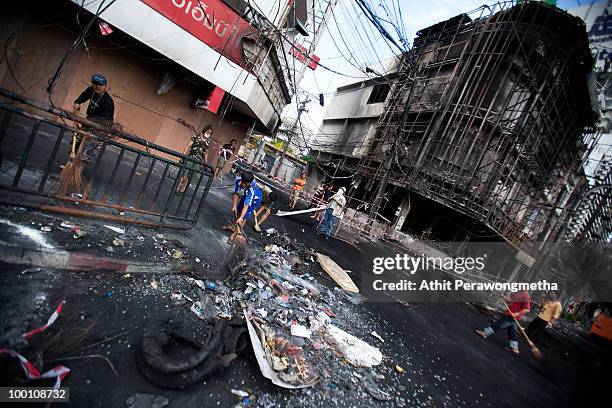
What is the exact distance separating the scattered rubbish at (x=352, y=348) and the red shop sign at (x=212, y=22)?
344 inches

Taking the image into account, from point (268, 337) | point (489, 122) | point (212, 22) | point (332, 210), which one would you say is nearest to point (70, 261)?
point (268, 337)

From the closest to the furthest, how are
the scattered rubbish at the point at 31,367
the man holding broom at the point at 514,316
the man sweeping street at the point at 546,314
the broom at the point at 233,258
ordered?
1. the scattered rubbish at the point at 31,367
2. the broom at the point at 233,258
3. the man holding broom at the point at 514,316
4. the man sweeping street at the point at 546,314

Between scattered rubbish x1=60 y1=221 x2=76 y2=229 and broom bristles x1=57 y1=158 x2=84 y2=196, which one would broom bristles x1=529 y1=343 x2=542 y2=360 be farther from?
broom bristles x1=57 y1=158 x2=84 y2=196

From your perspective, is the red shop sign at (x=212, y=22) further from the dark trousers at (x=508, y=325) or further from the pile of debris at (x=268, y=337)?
the dark trousers at (x=508, y=325)

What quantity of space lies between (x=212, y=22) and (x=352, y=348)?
987cm

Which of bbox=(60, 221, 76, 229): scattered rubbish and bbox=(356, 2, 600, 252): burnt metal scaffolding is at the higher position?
bbox=(356, 2, 600, 252): burnt metal scaffolding

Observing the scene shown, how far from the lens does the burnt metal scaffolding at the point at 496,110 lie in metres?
14.3

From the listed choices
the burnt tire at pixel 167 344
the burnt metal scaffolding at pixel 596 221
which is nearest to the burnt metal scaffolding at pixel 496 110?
the burnt metal scaffolding at pixel 596 221

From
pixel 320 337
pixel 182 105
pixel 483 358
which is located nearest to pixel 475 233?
pixel 483 358

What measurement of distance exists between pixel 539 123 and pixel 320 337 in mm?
18722

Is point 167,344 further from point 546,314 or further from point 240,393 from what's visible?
point 546,314

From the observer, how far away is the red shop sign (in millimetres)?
8023

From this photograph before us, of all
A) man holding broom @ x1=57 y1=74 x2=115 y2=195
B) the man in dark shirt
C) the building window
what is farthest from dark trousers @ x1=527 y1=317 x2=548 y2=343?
the building window

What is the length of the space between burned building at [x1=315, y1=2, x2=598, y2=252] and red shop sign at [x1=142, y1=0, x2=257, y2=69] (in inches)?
281
